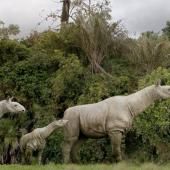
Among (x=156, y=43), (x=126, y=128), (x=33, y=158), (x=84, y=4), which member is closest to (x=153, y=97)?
(x=126, y=128)

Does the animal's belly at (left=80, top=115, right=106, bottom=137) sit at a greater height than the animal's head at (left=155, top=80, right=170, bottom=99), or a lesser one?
lesser

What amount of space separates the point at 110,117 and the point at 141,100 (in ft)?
3.00

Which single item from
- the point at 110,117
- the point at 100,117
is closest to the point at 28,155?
the point at 100,117

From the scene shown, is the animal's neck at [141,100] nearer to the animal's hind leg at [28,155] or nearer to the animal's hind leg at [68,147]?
the animal's hind leg at [68,147]

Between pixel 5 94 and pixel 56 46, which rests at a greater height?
pixel 56 46

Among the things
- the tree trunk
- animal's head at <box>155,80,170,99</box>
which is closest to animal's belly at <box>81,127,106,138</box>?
animal's head at <box>155,80,170,99</box>

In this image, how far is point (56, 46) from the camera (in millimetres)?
19703

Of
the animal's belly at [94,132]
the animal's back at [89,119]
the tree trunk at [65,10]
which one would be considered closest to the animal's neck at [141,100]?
the animal's back at [89,119]

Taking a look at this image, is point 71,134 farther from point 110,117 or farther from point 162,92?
point 162,92

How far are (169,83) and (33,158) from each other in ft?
17.3

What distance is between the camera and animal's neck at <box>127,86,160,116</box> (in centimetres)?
1252

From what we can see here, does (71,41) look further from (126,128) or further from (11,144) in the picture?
(126,128)

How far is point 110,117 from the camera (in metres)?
12.4

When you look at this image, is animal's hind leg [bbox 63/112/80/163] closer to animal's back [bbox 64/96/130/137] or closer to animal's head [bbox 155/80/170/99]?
animal's back [bbox 64/96/130/137]
